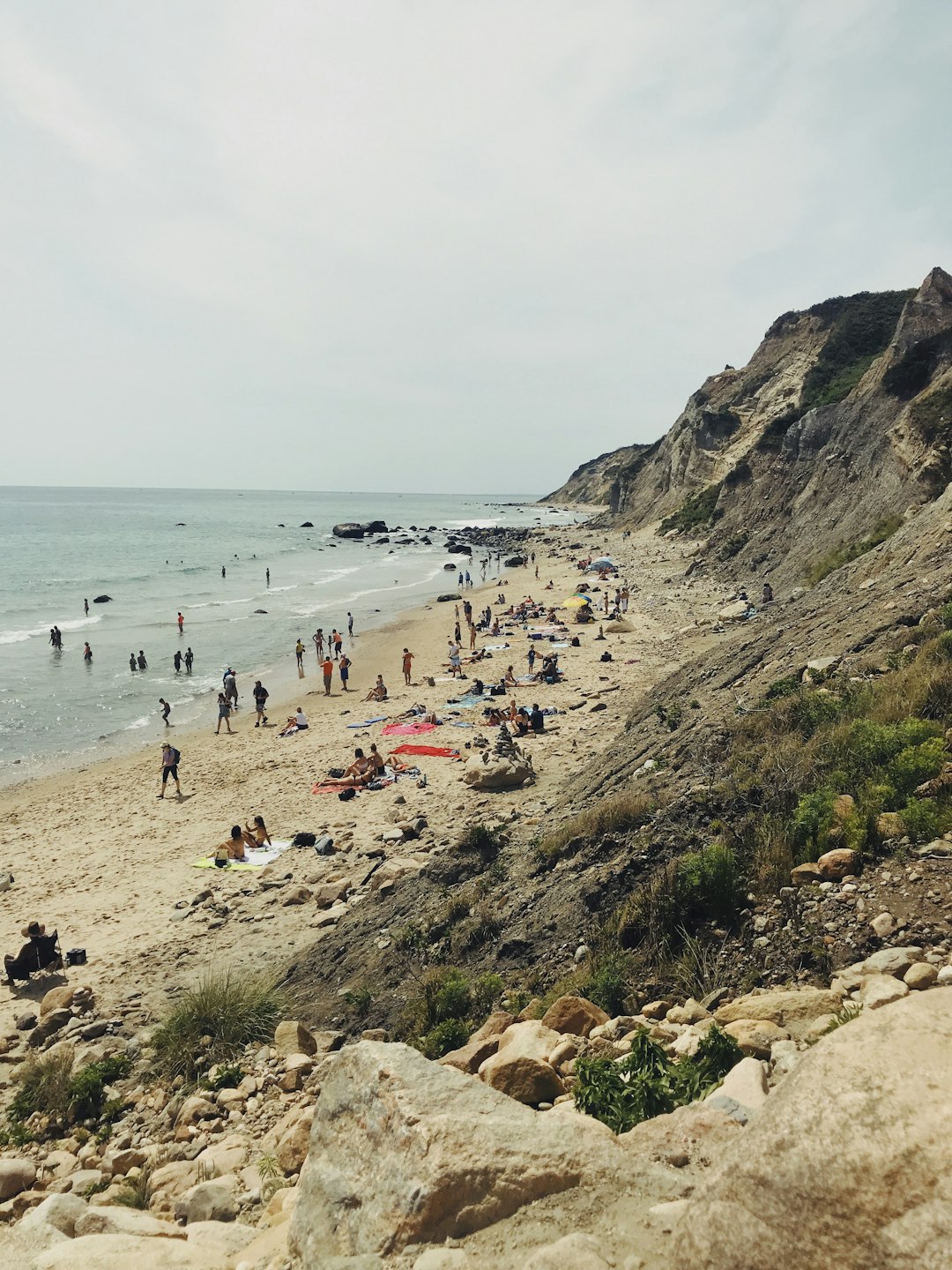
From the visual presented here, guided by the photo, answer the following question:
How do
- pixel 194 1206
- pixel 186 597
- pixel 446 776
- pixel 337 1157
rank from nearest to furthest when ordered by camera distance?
pixel 337 1157 → pixel 194 1206 → pixel 446 776 → pixel 186 597

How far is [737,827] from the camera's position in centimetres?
744

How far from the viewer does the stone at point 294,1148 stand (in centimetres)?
513

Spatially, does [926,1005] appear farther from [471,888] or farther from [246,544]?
[246,544]

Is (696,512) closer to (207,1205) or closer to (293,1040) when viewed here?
(293,1040)

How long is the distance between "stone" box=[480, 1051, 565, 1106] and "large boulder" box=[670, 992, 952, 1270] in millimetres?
2444

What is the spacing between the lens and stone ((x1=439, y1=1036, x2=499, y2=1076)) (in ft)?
18.3

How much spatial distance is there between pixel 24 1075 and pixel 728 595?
31.8 m

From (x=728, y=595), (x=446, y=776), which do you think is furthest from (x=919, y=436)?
(x=446, y=776)

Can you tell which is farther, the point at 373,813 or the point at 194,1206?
the point at 373,813

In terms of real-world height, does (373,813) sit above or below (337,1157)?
below

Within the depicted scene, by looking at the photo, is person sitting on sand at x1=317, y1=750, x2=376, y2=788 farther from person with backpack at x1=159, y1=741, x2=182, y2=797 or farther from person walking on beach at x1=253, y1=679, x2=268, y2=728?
person walking on beach at x1=253, y1=679, x2=268, y2=728

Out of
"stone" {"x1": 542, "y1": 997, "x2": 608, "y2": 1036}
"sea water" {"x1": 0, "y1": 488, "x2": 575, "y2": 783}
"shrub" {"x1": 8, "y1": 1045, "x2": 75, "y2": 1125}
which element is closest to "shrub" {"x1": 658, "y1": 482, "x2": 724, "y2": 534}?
"sea water" {"x1": 0, "y1": 488, "x2": 575, "y2": 783}

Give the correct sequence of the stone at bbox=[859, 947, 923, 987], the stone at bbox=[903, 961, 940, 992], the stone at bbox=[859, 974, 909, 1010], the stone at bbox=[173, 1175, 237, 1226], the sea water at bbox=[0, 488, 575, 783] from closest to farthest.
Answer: the stone at bbox=[859, 974, 909, 1010] < the stone at bbox=[903, 961, 940, 992] < the stone at bbox=[173, 1175, 237, 1226] < the stone at bbox=[859, 947, 923, 987] < the sea water at bbox=[0, 488, 575, 783]

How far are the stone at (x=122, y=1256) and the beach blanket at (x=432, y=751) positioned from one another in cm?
1447
